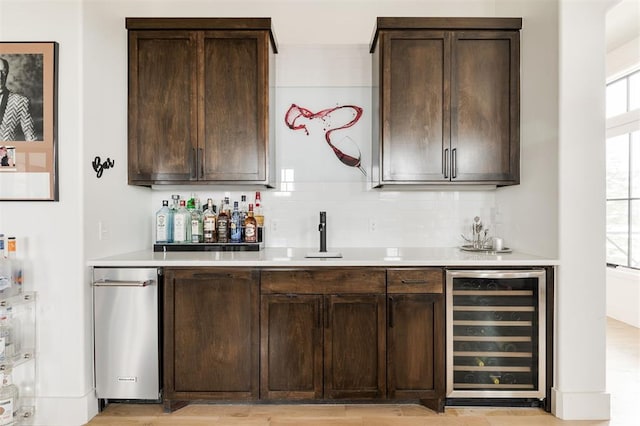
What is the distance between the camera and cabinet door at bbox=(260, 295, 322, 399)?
2.39 m

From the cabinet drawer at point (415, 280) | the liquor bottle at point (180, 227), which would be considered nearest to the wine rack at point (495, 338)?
the cabinet drawer at point (415, 280)

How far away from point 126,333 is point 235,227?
99 centimetres

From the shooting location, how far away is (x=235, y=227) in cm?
297

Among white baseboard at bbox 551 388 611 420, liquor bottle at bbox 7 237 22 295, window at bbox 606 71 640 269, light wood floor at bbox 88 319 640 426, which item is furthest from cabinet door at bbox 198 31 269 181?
window at bbox 606 71 640 269

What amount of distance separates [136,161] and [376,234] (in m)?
1.79

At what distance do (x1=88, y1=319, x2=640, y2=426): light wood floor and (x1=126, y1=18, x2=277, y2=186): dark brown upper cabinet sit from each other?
143cm

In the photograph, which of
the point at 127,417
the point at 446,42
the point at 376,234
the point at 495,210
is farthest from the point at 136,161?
the point at 495,210

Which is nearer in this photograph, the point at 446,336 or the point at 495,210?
the point at 446,336

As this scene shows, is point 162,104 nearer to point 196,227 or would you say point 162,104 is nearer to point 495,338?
point 196,227

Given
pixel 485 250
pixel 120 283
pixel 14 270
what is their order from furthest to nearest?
pixel 485 250 → pixel 120 283 → pixel 14 270

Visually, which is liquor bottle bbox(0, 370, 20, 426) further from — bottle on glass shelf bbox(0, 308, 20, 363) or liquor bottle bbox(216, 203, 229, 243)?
liquor bottle bbox(216, 203, 229, 243)

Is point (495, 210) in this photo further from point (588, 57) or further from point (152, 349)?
point (152, 349)

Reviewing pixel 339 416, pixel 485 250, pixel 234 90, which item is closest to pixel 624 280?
pixel 485 250

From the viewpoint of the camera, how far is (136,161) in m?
2.72
